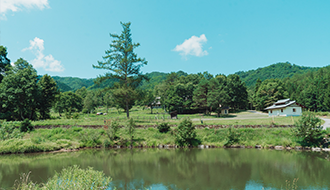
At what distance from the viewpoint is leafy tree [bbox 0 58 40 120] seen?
3231cm

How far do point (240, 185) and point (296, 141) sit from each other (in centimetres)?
1472

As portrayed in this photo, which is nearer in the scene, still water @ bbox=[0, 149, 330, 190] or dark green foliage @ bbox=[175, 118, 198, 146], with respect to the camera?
still water @ bbox=[0, 149, 330, 190]

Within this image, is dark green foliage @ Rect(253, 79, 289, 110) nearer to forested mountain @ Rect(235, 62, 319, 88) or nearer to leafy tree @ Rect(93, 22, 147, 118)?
leafy tree @ Rect(93, 22, 147, 118)

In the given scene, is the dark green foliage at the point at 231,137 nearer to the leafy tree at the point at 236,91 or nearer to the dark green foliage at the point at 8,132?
the dark green foliage at the point at 8,132

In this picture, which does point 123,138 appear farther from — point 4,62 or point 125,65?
point 4,62

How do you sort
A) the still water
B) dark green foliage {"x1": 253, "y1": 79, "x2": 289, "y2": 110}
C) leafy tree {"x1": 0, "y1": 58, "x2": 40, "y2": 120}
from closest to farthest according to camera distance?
the still water, leafy tree {"x1": 0, "y1": 58, "x2": 40, "y2": 120}, dark green foliage {"x1": 253, "y1": 79, "x2": 289, "y2": 110}

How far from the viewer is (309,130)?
2016 centimetres

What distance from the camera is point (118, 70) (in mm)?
32031

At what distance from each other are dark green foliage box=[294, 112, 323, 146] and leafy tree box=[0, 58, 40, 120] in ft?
130


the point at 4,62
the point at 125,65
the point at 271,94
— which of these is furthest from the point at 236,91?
the point at 4,62

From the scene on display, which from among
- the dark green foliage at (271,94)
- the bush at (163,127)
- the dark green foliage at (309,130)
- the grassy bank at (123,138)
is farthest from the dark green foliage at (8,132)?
the dark green foliage at (271,94)

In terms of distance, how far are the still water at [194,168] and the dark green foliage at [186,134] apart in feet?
5.35

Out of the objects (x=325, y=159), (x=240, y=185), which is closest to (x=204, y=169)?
(x=240, y=185)

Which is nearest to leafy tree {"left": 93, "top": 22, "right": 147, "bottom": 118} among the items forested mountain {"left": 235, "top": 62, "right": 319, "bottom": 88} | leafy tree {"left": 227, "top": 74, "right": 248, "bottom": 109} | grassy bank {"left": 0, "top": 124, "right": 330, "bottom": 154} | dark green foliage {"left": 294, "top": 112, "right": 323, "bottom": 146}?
grassy bank {"left": 0, "top": 124, "right": 330, "bottom": 154}
